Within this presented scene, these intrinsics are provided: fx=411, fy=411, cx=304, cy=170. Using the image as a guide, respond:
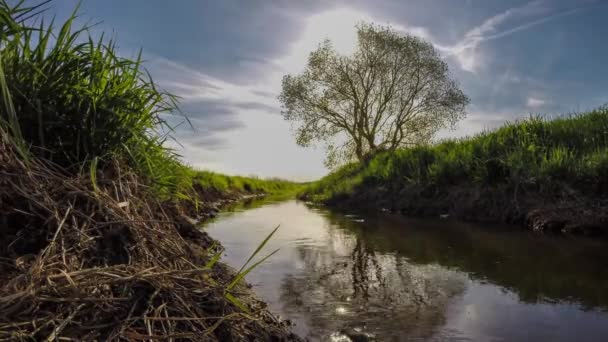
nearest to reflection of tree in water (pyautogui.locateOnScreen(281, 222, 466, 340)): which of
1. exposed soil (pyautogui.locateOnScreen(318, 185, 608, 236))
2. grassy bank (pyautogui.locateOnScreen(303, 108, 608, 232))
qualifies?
exposed soil (pyautogui.locateOnScreen(318, 185, 608, 236))

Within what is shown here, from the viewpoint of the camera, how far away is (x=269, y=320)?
2.24 m

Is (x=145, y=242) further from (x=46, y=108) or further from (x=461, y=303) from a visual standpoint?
(x=461, y=303)

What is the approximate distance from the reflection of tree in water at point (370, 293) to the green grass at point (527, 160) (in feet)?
13.8

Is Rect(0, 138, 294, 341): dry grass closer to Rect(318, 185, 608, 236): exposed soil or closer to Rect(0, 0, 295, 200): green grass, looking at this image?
Rect(0, 0, 295, 200): green grass

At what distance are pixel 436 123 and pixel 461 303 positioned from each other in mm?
25772

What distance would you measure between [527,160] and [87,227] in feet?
25.1

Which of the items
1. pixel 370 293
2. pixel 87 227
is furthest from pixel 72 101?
pixel 370 293

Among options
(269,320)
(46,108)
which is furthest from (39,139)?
(269,320)

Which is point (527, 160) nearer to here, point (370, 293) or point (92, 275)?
point (370, 293)

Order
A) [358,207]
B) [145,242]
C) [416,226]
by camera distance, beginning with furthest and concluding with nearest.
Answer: [358,207] < [416,226] < [145,242]

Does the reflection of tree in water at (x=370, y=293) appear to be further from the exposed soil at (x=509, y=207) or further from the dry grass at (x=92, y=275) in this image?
the exposed soil at (x=509, y=207)

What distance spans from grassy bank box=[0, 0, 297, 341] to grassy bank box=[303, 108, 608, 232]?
5.50 meters

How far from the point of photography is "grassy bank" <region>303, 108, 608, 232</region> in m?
6.27

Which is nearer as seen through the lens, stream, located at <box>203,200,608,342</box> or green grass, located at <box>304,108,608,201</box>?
stream, located at <box>203,200,608,342</box>
